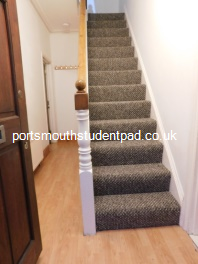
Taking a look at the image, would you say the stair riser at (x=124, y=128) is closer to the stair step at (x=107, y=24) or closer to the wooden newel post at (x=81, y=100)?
the wooden newel post at (x=81, y=100)

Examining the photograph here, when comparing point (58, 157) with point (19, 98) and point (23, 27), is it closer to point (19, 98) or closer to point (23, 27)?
point (23, 27)

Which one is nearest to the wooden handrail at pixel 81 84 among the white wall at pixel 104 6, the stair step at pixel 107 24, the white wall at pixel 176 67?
the white wall at pixel 176 67

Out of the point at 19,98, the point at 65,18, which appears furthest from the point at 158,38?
the point at 65,18

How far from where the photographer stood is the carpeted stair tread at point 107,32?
10.3ft

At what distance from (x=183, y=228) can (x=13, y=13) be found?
1891 millimetres

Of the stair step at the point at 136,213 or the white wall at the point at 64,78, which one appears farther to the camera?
the white wall at the point at 64,78

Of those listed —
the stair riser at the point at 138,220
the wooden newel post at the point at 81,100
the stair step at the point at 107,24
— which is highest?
the stair step at the point at 107,24

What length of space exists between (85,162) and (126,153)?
581 millimetres

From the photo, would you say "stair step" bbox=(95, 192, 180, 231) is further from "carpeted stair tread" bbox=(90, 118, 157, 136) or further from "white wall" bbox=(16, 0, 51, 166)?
"white wall" bbox=(16, 0, 51, 166)

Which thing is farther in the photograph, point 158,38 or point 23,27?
point 23,27

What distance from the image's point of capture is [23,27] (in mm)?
2393

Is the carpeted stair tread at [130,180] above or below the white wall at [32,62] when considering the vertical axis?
below

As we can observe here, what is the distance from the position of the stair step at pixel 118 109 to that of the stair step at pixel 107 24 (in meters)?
2.03

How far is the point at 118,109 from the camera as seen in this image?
2.14 metres
